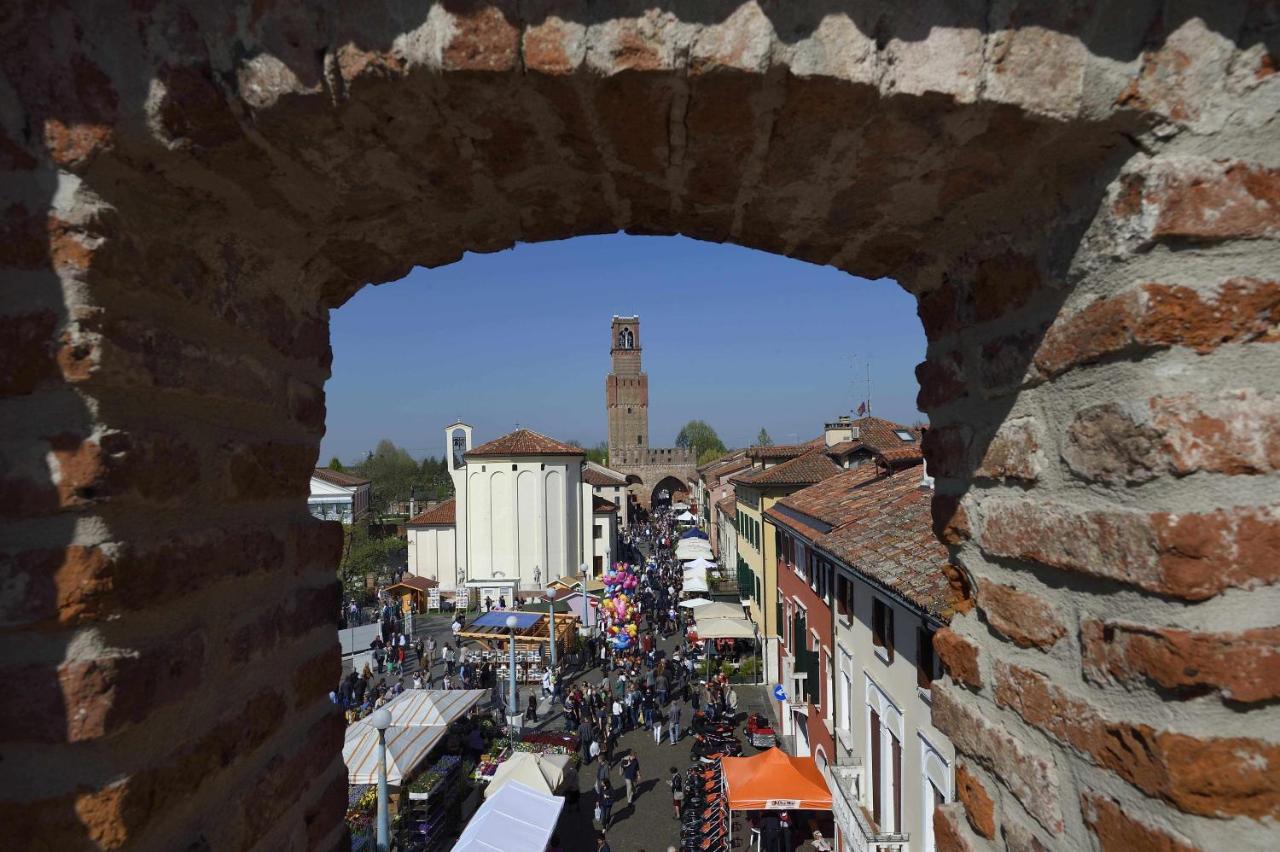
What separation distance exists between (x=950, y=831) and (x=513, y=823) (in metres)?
9.05

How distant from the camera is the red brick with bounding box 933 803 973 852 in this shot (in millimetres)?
1957

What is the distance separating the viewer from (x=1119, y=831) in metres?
1.45

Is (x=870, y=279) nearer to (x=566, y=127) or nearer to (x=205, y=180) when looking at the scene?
(x=566, y=127)

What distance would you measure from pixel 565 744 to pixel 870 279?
1488 centimetres

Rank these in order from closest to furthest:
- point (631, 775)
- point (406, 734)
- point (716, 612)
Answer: point (406, 734), point (631, 775), point (716, 612)

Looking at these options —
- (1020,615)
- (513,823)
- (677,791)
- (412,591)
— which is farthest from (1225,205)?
(412,591)

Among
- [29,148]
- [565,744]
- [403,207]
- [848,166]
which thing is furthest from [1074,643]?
[565,744]

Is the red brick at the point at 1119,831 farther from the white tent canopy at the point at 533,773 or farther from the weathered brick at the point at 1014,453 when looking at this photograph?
the white tent canopy at the point at 533,773

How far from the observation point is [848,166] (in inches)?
66.1

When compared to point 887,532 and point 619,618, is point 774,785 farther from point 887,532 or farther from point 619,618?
point 619,618

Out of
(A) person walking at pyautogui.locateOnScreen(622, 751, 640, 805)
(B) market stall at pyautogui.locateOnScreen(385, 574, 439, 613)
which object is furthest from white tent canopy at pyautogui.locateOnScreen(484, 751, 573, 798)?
(B) market stall at pyautogui.locateOnScreen(385, 574, 439, 613)

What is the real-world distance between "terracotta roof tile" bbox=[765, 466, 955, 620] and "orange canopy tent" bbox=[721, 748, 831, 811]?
346 centimetres

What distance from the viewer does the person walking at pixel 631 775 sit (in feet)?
47.0

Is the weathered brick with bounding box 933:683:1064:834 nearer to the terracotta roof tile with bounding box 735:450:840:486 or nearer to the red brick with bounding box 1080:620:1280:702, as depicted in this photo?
the red brick with bounding box 1080:620:1280:702
